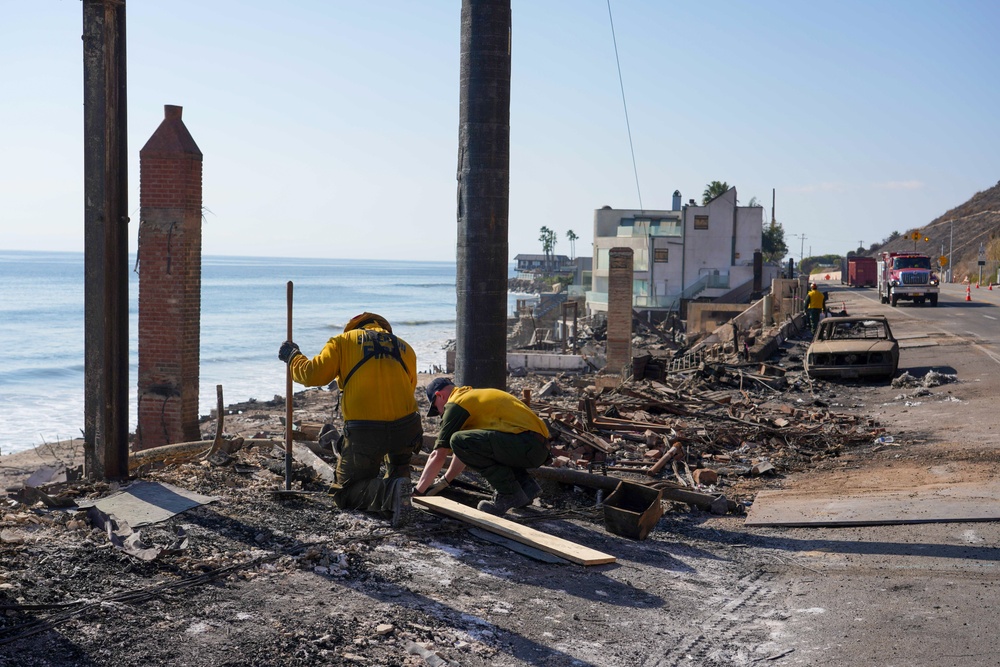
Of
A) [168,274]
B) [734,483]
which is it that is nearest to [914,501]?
[734,483]

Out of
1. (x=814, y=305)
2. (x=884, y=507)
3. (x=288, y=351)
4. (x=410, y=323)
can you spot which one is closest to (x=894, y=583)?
(x=884, y=507)

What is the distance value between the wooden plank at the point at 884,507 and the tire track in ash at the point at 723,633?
1.68 metres

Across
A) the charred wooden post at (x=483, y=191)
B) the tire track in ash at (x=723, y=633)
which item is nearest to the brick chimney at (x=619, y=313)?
the charred wooden post at (x=483, y=191)

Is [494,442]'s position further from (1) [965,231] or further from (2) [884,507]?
(1) [965,231]

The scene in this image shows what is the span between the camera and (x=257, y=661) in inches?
180

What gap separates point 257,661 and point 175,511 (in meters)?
2.48

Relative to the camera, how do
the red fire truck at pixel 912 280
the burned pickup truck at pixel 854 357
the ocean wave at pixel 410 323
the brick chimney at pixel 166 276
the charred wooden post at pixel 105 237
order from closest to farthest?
the charred wooden post at pixel 105 237, the brick chimney at pixel 166 276, the burned pickup truck at pixel 854 357, the red fire truck at pixel 912 280, the ocean wave at pixel 410 323

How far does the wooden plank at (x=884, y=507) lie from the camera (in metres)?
7.48

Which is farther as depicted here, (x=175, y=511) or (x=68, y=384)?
(x=68, y=384)

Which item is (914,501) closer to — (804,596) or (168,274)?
(804,596)

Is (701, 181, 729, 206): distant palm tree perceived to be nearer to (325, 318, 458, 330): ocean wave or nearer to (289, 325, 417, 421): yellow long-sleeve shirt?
(325, 318, 458, 330): ocean wave

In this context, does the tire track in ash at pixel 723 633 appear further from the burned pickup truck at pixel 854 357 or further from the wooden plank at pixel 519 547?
the burned pickup truck at pixel 854 357

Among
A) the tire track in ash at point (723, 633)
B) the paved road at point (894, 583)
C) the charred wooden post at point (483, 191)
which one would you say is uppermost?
the charred wooden post at point (483, 191)

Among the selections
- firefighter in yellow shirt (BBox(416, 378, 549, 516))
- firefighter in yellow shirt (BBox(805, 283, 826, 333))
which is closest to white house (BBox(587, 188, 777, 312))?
firefighter in yellow shirt (BBox(805, 283, 826, 333))
